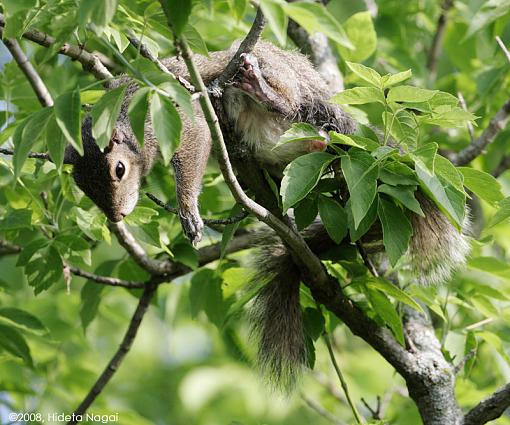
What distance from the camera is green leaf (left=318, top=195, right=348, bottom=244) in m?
2.32

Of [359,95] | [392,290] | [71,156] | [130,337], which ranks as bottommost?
[130,337]

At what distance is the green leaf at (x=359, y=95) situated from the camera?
6.52 feet

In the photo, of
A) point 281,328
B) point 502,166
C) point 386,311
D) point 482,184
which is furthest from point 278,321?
point 502,166

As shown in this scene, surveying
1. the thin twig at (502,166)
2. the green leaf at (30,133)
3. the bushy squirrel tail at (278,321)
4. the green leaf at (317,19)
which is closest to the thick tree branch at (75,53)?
the green leaf at (30,133)

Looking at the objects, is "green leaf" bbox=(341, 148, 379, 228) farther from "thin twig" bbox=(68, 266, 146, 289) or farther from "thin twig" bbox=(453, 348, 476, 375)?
"thin twig" bbox=(68, 266, 146, 289)

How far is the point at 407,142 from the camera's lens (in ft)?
7.00

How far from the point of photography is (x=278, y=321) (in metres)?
2.83

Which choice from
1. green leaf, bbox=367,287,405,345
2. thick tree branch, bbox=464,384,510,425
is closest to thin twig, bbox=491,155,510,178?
green leaf, bbox=367,287,405,345

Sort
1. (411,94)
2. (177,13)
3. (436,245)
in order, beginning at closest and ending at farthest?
(177,13) → (411,94) → (436,245)

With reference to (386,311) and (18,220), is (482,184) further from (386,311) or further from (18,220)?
(18,220)

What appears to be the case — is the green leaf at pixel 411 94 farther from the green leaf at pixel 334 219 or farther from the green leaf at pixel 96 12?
the green leaf at pixel 96 12

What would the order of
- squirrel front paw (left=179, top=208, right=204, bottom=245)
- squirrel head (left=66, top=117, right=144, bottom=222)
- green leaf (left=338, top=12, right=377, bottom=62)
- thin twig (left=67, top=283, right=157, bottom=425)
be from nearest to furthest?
1. squirrel front paw (left=179, top=208, right=204, bottom=245)
2. squirrel head (left=66, top=117, right=144, bottom=222)
3. thin twig (left=67, top=283, right=157, bottom=425)
4. green leaf (left=338, top=12, right=377, bottom=62)

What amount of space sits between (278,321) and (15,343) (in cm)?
91

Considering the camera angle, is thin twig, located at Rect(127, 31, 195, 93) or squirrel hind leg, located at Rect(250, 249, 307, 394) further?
squirrel hind leg, located at Rect(250, 249, 307, 394)
